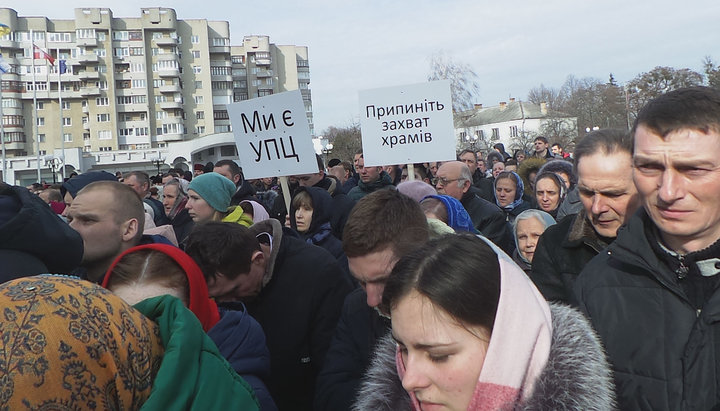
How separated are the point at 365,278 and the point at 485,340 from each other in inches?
41.9

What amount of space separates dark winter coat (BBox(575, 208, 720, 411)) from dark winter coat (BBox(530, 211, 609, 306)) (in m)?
0.64

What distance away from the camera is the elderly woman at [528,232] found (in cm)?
447

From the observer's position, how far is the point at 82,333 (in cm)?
141

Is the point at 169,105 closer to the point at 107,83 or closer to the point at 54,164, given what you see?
the point at 107,83

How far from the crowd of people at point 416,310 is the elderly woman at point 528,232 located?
143 cm

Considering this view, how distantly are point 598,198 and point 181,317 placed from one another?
1899mm

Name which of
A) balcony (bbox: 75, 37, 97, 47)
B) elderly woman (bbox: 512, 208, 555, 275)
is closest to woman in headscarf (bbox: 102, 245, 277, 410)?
elderly woman (bbox: 512, 208, 555, 275)

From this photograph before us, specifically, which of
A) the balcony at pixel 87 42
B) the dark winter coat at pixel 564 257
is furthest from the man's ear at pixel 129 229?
the balcony at pixel 87 42

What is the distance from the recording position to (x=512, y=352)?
65.2 inches

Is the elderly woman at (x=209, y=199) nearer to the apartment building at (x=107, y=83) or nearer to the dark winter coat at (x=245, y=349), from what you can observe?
the dark winter coat at (x=245, y=349)

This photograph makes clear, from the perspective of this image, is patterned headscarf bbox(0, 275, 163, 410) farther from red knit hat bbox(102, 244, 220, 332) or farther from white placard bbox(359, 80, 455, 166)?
white placard bbox(359, 80, 455, 166)

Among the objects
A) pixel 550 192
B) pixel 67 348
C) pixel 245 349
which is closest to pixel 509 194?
pixel 550 192

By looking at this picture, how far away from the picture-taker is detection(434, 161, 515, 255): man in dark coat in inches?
233

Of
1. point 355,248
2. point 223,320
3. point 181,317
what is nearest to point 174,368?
point 181,317
